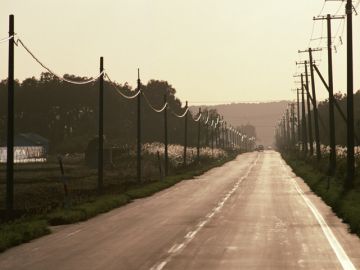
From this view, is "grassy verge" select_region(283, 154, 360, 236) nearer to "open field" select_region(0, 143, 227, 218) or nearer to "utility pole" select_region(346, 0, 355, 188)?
"utility pole" select_region(346, 0, 355, 188)

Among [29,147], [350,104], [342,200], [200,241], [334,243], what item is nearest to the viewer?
[334,243]

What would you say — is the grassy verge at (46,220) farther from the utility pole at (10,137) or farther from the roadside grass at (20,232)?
the utility pole at (10,137)

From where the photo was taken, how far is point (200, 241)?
1609 cm

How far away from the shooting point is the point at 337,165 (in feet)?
149

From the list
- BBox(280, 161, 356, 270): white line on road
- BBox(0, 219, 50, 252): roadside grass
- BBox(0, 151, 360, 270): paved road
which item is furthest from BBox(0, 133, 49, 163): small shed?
BBox(0, 219, 50, 252): roadside grass

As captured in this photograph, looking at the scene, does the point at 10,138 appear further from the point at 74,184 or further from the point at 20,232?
the point at 74,184

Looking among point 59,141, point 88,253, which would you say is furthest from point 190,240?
point 59,141

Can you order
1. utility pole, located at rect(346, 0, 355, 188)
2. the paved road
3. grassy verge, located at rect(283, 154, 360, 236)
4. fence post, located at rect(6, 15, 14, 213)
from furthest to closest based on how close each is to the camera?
utility pole, located at rect(346, 0, 355, 188)
fence post, located at rect(6, 15, 14, 213)
grassy verge, located at rect(283, 154, 360, 236)
the paved road

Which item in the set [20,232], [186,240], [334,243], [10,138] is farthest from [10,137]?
[334,243]

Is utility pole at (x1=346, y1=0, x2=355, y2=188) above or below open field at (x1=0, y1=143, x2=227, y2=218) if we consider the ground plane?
above

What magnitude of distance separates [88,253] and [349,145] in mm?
22627

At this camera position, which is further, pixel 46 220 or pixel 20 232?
pixel 46 220

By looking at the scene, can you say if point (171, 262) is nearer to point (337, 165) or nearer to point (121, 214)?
point (121, 214)

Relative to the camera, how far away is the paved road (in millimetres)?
12984
